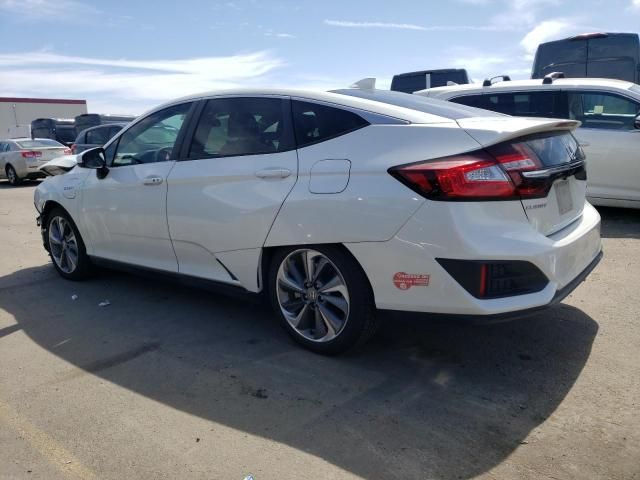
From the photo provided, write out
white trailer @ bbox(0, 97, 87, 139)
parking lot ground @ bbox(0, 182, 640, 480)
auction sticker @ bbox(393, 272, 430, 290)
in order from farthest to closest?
1. white trailer @ bbox(0, 97, 87, 139)
2. auction sticker @ bbox(393, 272, 430, 290)
3. parking lot ground @ bbox(0, 182, 640, 480)

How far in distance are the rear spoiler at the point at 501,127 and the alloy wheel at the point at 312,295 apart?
108cm

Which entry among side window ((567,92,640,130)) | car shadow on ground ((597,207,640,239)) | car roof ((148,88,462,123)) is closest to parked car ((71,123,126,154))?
side window ((567,92,640,130))

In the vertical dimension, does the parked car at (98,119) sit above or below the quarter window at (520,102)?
above

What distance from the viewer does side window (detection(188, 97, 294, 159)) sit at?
3.63 metres

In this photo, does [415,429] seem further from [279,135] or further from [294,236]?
[279,135]

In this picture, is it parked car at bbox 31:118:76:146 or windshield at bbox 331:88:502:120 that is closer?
windshield at bbox 331:88:502:120

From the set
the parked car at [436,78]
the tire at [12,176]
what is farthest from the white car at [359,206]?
the tire at [12,176]

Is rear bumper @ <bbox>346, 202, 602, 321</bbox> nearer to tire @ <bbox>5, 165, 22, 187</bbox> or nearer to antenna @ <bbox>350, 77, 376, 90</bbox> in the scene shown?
antenna @ <bbox>350, 77, 376, 90</bbox>

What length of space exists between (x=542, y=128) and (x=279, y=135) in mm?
1565

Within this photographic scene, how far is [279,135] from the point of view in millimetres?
3604

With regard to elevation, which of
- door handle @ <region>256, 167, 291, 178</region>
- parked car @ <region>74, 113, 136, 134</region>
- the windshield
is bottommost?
door handle @ <region>256, 167, 291, 178</region>

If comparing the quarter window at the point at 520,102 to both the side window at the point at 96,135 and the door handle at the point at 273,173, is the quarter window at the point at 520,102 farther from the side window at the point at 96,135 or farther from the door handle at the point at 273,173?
the side window at the point at 96,135

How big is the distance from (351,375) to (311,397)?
0.33m

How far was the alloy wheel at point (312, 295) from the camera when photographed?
339 cm
